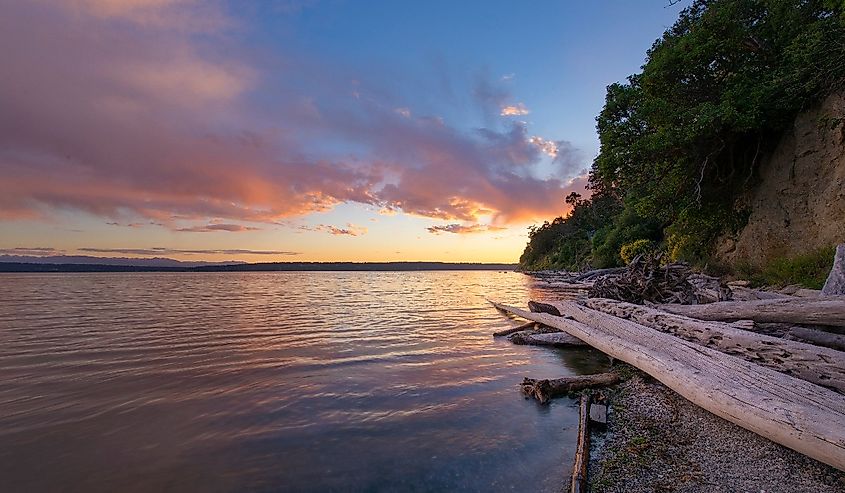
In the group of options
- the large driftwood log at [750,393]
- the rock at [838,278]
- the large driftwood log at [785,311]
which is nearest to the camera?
the large driftwood log at [750,393]

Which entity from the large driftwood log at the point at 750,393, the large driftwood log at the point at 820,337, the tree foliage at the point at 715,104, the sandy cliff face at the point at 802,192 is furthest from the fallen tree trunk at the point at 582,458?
the tree foliage at the point at 715,104

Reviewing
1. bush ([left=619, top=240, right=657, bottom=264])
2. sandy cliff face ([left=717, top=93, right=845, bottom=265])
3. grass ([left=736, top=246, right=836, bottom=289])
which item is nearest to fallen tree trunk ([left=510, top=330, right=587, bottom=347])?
grass ([left=736, top=246, right=836, bottom=289])

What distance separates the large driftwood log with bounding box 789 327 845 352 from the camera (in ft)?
20.2

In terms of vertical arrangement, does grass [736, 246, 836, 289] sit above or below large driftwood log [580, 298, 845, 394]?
above

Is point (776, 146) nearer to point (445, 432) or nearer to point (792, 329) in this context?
point (792, 329)

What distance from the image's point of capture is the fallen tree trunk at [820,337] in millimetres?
6152

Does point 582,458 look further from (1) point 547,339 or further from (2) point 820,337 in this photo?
(1) point 547,339

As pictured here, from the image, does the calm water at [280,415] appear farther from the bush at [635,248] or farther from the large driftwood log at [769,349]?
the bush at [635,248]

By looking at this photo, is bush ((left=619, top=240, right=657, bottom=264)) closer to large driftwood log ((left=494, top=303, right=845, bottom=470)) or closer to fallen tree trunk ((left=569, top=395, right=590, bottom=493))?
large driftwood log ((left=494, top=303, right=845, bottom=470))

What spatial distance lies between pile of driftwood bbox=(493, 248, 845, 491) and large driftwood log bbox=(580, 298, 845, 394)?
0.01 meters

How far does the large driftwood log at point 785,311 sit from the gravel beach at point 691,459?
2.97 meters

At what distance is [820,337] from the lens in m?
6.36

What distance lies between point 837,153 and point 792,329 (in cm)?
1010

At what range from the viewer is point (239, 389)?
705 centimetres
